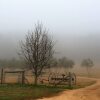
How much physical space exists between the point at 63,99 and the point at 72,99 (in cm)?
75

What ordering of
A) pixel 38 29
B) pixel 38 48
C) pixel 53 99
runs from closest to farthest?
pixel 53 99, pixel 38 48, pixel 38 29

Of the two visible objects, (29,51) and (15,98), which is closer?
(15,98)

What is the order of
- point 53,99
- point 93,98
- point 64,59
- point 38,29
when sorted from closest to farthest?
point 53,99 → point 93,98 → point 38,29 → point 64,59

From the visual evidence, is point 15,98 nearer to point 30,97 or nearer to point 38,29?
point 30,97

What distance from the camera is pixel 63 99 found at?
83.1 feet

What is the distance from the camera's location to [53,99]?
25031 mm

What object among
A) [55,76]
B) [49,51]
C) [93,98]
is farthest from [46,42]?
[93,98]

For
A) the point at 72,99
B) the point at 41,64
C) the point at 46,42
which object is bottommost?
→ the point at 72,99

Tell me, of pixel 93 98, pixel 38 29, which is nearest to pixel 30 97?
pixel 93 98

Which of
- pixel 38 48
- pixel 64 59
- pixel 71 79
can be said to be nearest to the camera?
pixel 71 79

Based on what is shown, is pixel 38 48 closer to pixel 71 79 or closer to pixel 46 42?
pixel 46 42

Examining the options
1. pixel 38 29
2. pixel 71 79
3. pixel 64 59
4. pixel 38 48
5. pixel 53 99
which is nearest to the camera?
pixel 53 99

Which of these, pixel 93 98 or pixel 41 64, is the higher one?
pixel 41 64

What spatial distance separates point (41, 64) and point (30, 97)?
17.1 metres
